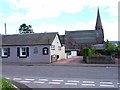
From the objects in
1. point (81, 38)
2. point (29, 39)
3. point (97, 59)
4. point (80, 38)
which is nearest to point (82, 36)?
point (81, 38)

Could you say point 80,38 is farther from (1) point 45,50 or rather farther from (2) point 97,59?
(2) point 97,59

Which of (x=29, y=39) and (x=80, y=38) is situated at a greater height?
(x=80, y=38)

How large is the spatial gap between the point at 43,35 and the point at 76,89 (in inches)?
911

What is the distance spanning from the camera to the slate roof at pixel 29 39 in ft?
104

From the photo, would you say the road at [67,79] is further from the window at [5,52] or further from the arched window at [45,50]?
the window at [5,52]

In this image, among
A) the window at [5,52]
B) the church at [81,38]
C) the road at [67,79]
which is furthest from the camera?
the church at [81,38]

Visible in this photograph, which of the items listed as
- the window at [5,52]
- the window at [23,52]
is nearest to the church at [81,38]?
the window at [5,52]

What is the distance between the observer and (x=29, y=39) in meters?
33.2

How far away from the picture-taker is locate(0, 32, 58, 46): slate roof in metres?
31.8

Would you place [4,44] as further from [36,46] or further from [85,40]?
[85,40]

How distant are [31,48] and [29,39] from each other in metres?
1.94

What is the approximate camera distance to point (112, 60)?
96.1 ft

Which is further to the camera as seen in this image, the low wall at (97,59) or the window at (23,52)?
the window at (23,52)

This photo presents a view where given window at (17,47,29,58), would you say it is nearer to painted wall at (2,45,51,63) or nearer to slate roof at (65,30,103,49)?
painted wall at (2,45,51,63)
